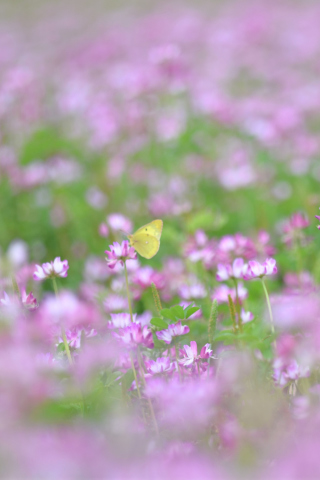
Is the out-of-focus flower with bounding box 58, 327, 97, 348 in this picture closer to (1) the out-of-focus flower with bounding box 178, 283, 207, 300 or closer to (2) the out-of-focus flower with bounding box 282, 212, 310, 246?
(1) the out-of-focus flower with bounding box 178, 283, 207, 300

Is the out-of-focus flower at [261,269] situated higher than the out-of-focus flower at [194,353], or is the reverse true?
the out-of-focus flower at [261,269]

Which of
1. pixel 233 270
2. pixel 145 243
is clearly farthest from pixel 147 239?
pixel 233 270

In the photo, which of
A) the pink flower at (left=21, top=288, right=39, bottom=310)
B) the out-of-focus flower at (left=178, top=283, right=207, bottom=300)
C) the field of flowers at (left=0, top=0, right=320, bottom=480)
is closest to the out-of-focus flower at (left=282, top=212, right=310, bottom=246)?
the field of flowers at (left=0, top=0, right=320, bottom=480)

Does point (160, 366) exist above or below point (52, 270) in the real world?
below

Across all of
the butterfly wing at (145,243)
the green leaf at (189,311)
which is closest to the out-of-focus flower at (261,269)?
the green leaf at (189,311)

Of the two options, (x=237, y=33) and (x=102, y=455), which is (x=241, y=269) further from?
(x=237, y=33)

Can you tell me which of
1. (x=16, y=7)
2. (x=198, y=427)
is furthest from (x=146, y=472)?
(x=16, y=7)

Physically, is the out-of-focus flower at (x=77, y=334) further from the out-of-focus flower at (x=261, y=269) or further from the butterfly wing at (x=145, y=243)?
the out-of-focus flower at (x=261, y=269)

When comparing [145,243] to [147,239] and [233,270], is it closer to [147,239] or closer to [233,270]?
[147,239]
